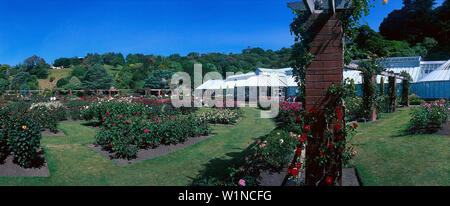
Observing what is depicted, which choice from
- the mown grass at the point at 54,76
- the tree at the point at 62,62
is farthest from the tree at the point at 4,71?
the tree at the point at 62,62

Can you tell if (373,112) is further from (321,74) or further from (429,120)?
(321,74)

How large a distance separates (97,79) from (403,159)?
56.0 meters

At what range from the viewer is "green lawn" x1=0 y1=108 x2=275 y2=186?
5.39m

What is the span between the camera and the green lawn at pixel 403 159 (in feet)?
15.4

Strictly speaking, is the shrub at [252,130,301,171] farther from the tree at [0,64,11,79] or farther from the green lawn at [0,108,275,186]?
the tree at [0,64,11,79]

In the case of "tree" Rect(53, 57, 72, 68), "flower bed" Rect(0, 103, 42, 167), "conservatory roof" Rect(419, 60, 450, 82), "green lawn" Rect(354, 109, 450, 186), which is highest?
"tree" Rect(53, 57, 72, 68)

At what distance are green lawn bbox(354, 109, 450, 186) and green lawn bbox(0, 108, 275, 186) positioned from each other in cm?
299

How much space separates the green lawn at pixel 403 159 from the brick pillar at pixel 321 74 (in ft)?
5.49

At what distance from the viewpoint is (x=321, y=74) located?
11.1 ft

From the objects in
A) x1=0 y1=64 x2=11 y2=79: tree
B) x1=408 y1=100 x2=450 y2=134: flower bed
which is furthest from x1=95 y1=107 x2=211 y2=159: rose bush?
x1=0 y1=64 x2=11 y2=79: tree
